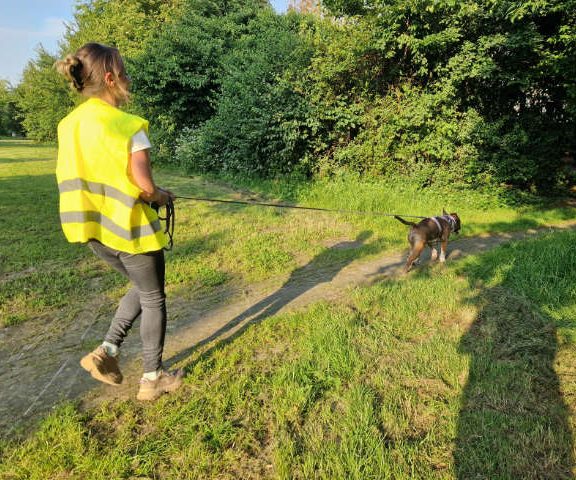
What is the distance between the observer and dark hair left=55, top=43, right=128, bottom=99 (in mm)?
2254

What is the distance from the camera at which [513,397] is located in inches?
102

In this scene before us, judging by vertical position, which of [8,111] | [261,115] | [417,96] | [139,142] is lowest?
[139,142]

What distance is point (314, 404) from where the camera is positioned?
8.47ft

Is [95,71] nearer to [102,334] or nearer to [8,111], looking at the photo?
[102,334]

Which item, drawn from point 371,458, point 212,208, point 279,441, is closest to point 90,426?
point 279,441

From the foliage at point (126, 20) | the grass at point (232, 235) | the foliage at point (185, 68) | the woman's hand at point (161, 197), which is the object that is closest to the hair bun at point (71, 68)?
the woman's hand at point (161, 197)

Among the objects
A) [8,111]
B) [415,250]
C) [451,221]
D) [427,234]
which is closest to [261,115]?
[451,221]

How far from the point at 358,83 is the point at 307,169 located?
2687 mm

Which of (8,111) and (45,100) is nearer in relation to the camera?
(45,100)

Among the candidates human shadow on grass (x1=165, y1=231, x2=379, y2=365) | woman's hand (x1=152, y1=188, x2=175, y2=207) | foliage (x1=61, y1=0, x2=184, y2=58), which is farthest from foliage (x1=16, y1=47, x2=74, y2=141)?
woman's hand (x1=152, y1=188, x2=175, y2=207)

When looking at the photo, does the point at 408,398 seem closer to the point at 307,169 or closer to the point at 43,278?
the point at 43,278

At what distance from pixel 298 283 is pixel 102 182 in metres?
3.01

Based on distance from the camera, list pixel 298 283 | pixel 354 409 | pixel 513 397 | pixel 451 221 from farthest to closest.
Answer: pixel 451 221
pixel 298 283
pixel 513 397
pixel 354 409

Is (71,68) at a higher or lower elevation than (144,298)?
higher
